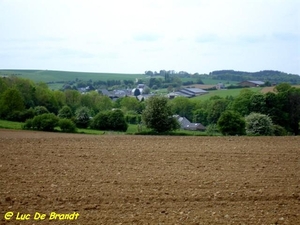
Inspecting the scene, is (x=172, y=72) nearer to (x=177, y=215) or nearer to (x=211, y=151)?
(x=211, y=151)

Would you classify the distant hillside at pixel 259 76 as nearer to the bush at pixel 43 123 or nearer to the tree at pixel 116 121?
the tree at pixel 116 121

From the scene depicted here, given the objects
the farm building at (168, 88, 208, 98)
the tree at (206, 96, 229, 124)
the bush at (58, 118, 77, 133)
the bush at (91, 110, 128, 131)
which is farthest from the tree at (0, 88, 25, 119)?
the farm building at (168, 88, 208, 98)

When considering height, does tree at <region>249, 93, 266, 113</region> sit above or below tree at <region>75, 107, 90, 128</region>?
above

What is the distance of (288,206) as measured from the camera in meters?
8.45

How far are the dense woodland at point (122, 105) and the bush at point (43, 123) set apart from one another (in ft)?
11.5

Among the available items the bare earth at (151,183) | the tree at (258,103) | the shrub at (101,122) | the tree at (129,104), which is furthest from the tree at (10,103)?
the tree at (258,103)

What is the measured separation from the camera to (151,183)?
32.6 feet

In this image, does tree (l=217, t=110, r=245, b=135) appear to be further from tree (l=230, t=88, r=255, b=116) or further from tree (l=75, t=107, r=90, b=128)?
tree (l=230, t=88, r=255, b=116)

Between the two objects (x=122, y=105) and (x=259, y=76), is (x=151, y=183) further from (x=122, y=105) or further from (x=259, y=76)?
(x=259, y=76)

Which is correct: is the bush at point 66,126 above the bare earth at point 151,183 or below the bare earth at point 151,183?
below

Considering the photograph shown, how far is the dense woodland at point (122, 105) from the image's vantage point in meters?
31.4

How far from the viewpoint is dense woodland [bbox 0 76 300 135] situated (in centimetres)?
3144

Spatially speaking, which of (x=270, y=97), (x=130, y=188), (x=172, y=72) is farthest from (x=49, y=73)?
(x=130, y=188)

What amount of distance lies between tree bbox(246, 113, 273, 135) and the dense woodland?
2.23 meters
